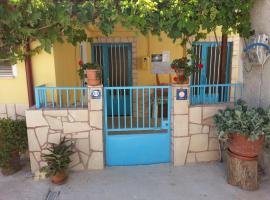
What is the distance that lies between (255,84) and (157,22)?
6.19 ft

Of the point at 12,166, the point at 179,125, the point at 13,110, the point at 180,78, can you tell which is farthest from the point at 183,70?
the point at 12,166

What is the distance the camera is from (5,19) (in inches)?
111

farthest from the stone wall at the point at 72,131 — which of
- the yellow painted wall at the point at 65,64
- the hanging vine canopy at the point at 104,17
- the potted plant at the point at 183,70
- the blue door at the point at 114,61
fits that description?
the blue door at the point at 114,61

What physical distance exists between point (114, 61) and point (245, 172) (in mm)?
4165

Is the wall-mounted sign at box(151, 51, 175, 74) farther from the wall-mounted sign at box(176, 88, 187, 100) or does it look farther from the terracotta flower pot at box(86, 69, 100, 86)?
the terracotta flower pot at box(86, 69, 100, 86)

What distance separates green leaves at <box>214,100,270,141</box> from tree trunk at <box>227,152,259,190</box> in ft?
1.25

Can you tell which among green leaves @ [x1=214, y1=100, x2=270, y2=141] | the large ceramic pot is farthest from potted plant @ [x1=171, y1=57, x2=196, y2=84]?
the large ceramic pot

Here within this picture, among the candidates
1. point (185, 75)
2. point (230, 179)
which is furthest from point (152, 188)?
point (185, 75)

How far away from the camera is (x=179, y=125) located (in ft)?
12.7

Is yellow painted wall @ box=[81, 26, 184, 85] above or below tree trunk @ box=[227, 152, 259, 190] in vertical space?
above

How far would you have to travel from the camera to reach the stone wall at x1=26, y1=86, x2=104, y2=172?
12.0ft

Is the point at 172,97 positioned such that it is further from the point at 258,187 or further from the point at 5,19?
the point at 5,19

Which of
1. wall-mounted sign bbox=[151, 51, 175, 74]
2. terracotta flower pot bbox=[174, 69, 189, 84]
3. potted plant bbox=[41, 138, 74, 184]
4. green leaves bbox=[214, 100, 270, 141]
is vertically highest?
wall-mounted sign bbox=[151, 51, 175, 74]

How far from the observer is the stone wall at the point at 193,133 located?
12.6 ft
